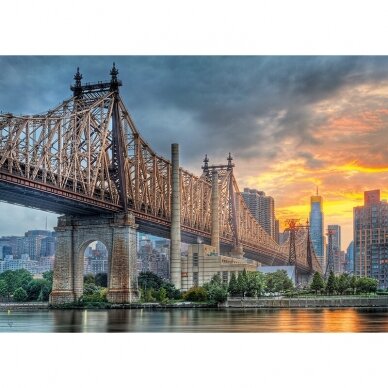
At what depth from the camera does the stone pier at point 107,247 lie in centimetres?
5803

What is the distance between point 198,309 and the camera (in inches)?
2026

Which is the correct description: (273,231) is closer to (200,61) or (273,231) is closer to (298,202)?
(298,202)

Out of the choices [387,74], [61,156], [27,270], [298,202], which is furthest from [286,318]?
[27,270]

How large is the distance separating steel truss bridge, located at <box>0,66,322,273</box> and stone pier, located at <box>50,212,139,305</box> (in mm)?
1416

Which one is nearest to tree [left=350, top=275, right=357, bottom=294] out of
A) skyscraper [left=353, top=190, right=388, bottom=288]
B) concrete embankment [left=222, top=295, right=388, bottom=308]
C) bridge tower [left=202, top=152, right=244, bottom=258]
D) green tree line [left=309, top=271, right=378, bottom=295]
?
green tree line [left=309, top=271, right=378, bottom=295]

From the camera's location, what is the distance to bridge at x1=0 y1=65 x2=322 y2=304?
4775cm

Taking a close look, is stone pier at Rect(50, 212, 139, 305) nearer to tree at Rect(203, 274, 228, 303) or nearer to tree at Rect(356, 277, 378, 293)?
tree at Rect(203, 274, 228, 303)

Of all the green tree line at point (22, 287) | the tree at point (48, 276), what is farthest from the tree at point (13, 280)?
the tree at point (48, 276)

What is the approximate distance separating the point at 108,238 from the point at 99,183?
4175mm

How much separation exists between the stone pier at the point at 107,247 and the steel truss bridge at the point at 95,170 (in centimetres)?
142

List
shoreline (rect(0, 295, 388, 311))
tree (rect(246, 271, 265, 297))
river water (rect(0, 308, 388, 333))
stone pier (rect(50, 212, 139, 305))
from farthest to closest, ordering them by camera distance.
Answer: tree (rect(246, 271, 265, 297)) < stone pier (rect(50, 212, 139, 305)) < shoreline (rect(0, 295, 388, 311)) < river water (rect(0, 308, 388, 333))

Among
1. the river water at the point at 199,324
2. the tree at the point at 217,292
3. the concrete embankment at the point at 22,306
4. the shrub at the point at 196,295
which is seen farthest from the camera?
the shrub at the point at 196,295

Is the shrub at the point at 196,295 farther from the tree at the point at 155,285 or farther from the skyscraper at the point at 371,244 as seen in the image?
the skyscraper at the point at 371,244

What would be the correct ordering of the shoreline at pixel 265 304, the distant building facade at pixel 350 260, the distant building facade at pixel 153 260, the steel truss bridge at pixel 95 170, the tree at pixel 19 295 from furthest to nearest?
1. the distant building facade at pixel 153 260
2. the distant building facade at pixel 350 260
3. the tree at pixel 19 295
4. the shoreline at pixel 265 304
5. the steel truss bridge at pixel 95 170
